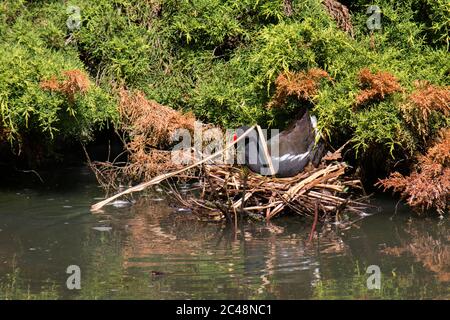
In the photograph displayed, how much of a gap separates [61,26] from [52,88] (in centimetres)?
145

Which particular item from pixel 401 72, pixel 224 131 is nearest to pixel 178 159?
pixel 224 131

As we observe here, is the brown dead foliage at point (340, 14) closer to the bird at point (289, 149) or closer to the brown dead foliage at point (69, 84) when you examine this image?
the bird at point (289, 149)

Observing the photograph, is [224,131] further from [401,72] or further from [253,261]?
[253,261]

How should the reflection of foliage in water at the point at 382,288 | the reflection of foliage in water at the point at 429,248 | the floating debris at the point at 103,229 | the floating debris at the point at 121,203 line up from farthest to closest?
the floating debris at the point at 121,203
the floating debris at the point at 103,229
the reflection of foliage in water at the point at 429,248
the reflection of foliage in water at the point at 382,288

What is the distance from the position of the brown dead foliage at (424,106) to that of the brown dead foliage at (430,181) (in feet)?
0.59

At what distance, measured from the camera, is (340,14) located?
8.44 m

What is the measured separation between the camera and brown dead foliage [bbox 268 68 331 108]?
7363 mm

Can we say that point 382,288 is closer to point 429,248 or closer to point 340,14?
point 429,248

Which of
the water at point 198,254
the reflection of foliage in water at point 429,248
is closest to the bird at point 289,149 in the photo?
the water at point 198,254

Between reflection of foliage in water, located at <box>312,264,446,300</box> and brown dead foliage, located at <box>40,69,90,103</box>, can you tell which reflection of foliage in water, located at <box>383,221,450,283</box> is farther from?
brown dead foliage, located at <box>40,69,90,103</box>

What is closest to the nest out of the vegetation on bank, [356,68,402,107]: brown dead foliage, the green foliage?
the vegetation on bank

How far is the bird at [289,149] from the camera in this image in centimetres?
711

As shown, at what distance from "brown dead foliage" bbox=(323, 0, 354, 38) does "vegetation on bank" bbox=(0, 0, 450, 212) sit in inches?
0.6

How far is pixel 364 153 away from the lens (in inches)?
293
